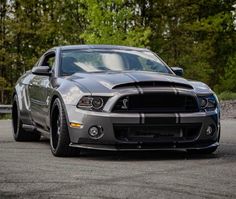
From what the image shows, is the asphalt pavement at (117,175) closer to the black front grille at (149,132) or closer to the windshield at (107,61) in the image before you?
the black front grille at (149,132)

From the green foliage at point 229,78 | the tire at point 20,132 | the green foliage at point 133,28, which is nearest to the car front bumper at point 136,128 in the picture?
the tire at point 20,132

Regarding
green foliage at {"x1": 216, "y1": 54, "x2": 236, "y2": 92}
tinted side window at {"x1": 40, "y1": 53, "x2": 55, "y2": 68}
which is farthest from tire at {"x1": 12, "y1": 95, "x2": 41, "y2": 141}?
green foliage at {"x1": 216, "y1": 54, "x2": 236, "y2": 92}

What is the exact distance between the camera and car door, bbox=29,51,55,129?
28.7ft

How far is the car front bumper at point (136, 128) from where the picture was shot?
747cm

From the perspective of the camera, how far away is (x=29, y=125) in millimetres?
9914

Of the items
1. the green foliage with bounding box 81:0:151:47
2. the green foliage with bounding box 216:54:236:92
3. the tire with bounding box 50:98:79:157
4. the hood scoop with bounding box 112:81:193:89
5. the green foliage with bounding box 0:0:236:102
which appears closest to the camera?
the hood scoop with bounding box 112:81:193:89

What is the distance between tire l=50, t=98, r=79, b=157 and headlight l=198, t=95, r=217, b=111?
4.99 feet

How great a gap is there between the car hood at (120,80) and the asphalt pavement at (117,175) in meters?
0.80

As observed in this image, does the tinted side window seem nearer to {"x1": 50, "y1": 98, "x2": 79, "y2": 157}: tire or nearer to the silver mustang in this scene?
the silver mustang

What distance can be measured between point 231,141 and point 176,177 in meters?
4.40

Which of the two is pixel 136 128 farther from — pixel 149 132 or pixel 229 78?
pixel 229 78

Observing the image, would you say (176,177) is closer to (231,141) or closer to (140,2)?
(231,141)

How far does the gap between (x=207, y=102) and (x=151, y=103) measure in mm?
753

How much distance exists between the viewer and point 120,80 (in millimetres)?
7727
